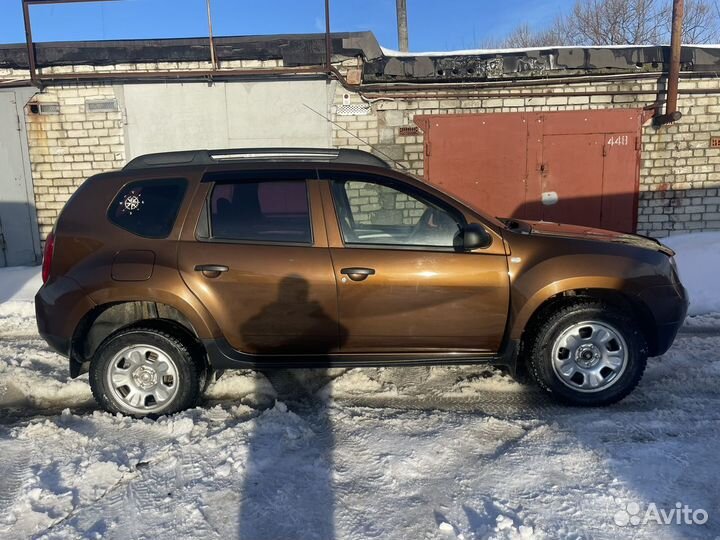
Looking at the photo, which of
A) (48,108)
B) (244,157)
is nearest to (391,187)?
(244,157)

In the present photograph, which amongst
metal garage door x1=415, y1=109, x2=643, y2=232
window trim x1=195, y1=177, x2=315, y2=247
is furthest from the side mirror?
metal garage door x1=415, y1=109, x2=643, y2=232

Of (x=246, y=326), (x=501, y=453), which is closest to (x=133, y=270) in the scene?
(x=246, y=326)

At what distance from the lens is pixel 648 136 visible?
9.05m

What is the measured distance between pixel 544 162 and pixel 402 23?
8.64 metres

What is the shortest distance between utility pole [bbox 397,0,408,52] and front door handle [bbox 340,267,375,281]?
1397 centimetres

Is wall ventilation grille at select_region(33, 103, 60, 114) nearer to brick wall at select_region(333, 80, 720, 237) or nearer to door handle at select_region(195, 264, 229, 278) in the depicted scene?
brick wall at select_region(333, 80, 720, 237)

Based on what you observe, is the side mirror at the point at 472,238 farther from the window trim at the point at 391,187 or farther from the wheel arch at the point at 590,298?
the wheel arch at the point at 590,298

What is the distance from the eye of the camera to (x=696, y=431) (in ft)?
10.8

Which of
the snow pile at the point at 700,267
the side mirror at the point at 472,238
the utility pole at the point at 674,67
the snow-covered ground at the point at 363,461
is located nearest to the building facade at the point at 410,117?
the utility pole at the point at 674,67

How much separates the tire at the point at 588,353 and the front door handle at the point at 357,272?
123cm

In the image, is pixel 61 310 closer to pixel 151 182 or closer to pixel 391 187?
pixel 151 182

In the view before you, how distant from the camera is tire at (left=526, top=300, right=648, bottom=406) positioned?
3588 mm

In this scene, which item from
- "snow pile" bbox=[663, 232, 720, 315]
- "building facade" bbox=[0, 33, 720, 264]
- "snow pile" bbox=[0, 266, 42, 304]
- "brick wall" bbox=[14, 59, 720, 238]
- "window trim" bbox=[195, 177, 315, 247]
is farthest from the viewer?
"brick wall" bbox=[14, 59, 720, 238]

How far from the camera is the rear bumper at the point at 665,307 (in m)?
3.60
